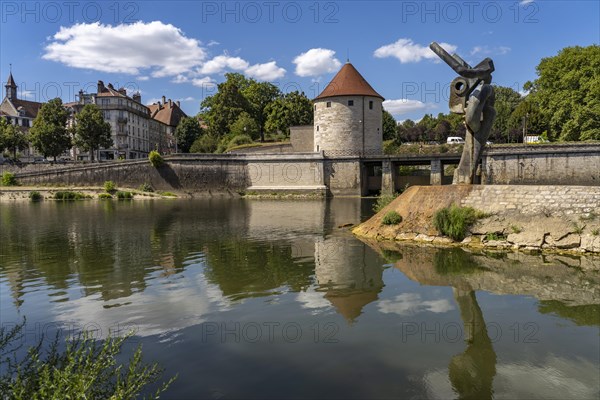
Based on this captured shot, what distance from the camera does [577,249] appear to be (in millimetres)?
15086

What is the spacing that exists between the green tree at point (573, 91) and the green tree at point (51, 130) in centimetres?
6379

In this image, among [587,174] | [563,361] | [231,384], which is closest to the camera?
[231,384]

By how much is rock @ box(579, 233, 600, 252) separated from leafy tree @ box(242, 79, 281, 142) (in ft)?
207

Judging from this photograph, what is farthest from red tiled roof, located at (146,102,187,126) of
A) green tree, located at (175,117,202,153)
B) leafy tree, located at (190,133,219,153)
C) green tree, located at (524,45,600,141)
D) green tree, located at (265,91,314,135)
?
green tree, located at (524,45,600,141)

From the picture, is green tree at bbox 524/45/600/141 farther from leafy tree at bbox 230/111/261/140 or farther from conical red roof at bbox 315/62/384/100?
leafy tree at bbox 230/111/261/140

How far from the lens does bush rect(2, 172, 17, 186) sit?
2064 inches

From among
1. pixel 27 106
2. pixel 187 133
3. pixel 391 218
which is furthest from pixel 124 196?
pixel 27 106

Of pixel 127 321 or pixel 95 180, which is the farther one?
pixel 95 180

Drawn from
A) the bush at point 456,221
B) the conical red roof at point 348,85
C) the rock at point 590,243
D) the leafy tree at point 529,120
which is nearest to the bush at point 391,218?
the bush at point 456,221

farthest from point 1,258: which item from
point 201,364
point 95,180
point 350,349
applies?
point 95,180

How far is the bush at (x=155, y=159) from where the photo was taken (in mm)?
52000

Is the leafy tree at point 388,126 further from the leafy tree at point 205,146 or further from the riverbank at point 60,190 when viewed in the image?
the riverbank at point 60,190

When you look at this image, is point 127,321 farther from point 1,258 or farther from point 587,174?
point 587,174

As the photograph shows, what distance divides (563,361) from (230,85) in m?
69.6
